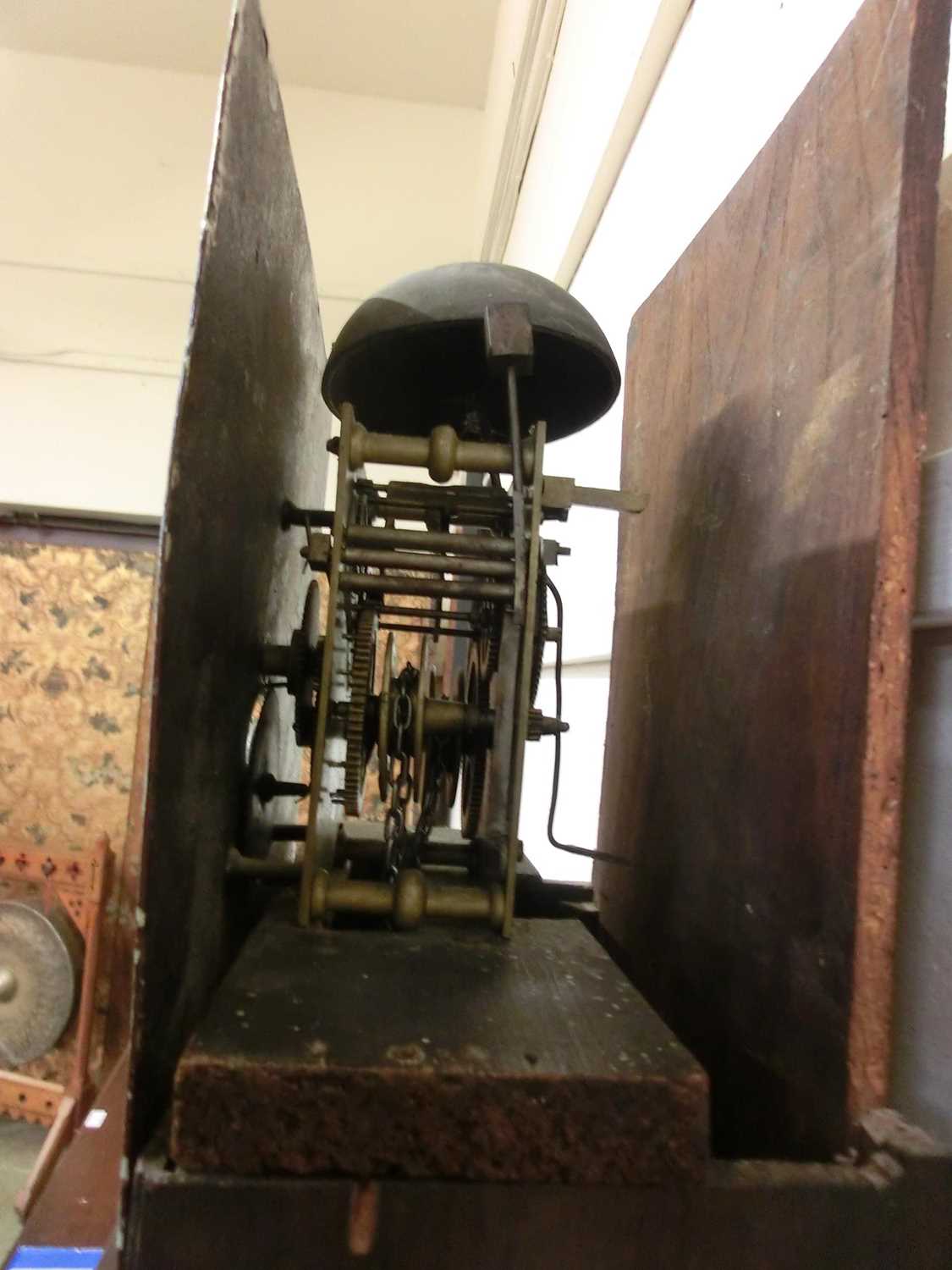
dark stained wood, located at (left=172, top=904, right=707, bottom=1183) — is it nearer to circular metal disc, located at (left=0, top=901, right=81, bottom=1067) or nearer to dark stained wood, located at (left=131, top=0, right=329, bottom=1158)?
dark stained wood, located at (left=131, top=0, right=329, bottom=1158)

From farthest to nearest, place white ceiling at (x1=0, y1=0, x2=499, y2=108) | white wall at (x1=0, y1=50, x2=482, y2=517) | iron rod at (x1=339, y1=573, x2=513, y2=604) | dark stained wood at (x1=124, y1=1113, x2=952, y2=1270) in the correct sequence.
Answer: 1. white wall at (x1=0, y1=50, x2=482, y2=517)
2. white ceiling at (x1=0, y1=0, x2=499, y2=108)
3. iron rod at (x1=339, y1=573, x2=513, y2=604)
4. dark stained wood at (x1=124, y1=1113, x2=952, y2=1270)

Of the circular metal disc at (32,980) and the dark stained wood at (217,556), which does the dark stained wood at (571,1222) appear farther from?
the circular metal disc at (32,980)

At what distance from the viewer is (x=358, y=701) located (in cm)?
68

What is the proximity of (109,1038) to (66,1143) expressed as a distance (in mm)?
522

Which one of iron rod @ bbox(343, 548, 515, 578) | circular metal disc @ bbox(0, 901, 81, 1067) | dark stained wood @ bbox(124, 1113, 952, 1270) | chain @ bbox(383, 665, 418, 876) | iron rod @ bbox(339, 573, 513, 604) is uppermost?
iron rod @ bbox(343, 548, 515, 578)

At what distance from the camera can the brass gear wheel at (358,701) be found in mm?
672

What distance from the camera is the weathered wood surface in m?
0.49

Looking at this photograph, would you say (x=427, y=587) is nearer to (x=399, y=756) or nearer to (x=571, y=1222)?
(x=399, y=756)

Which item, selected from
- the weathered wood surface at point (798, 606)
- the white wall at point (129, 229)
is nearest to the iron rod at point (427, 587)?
the weathered wood surface at point (798, 606)

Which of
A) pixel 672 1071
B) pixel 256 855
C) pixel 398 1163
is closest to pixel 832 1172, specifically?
pixel 672 1071

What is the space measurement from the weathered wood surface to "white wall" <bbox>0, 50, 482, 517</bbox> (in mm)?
2656

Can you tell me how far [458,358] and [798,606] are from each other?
0.50m

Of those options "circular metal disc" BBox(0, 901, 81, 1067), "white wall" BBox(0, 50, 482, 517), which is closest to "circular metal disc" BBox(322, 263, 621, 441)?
"white wall" BBox(0, 50, 482, 517)

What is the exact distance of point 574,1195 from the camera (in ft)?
1.46
